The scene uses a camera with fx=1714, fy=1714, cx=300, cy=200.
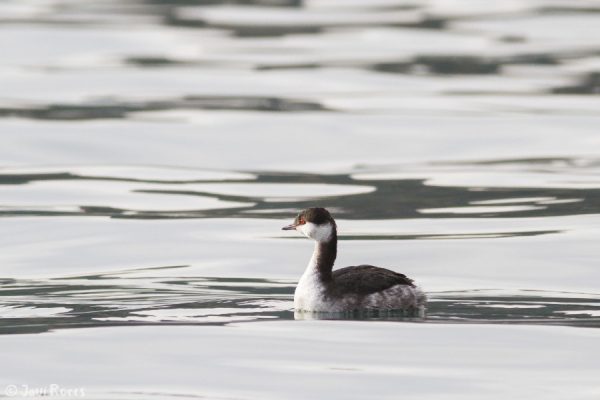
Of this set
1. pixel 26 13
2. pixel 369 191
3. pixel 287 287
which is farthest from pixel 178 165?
pixel 26 13

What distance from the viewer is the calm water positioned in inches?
510

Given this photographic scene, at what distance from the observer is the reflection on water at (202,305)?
14.1 metres

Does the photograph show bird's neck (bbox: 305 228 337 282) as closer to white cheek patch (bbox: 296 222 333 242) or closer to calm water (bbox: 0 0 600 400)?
white cheek patch (bbox: 296 222 333 242)

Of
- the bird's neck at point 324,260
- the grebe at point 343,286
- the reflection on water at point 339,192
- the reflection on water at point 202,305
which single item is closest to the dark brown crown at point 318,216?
the grebe at point 343,286

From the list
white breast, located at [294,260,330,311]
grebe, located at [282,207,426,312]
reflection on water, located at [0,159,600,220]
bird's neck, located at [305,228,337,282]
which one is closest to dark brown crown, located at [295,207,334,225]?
grebe, located at [282,207,426,312]

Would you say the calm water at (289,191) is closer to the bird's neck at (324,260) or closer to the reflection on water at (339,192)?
the reflection on water at (339,192)

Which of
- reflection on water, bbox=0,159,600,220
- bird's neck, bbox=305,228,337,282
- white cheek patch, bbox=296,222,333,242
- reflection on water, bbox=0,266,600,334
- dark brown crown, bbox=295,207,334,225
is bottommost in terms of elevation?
reflection on water, bbox=0,266,600,334

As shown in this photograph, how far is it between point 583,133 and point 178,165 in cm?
628

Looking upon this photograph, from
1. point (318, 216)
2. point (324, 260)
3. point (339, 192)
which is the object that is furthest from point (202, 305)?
point (339, 192)

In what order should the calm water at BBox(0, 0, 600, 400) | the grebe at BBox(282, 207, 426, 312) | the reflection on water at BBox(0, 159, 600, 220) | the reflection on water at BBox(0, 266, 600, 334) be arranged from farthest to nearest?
1. the reflection on water at BBox(0, 159, 600, 220)
2. the grebe at BBox(282, 207, 426, 312)
3. the reflection on water at BBox(0, 266, 600, 334)
4. the calm water at BBox(0, 0, 600, 400)

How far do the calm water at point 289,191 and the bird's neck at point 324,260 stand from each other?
406mm

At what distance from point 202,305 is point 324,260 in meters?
1.13

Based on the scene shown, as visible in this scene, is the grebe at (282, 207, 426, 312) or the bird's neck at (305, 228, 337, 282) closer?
the grebe at (282, 207, 426, 312)

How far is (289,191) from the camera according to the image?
22.4m
